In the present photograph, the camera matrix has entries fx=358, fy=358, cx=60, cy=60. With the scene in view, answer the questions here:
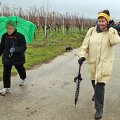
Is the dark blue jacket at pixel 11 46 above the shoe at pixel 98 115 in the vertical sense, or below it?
above

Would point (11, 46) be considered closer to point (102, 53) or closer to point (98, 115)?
point (102, 53)

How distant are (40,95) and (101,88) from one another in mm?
2015

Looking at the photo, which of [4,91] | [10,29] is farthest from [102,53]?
[4,91]

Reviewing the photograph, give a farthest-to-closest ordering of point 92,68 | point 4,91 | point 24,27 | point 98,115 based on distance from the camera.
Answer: point 24,27
point 4,91
point 92,68
point 98,115

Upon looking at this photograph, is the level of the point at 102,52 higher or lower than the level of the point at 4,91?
higher

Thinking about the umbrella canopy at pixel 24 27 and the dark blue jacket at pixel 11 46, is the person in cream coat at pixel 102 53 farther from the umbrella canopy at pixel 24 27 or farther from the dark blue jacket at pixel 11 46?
the umbrella canopy at pixel 24 27

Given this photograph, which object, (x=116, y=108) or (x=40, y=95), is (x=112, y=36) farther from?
(x=40, y=95)

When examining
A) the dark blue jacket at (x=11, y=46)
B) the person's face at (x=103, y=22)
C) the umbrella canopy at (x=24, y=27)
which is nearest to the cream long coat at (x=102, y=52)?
the person's face at (x=103, y=22)

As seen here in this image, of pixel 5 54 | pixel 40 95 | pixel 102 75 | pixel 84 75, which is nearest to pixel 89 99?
pixel 40 95

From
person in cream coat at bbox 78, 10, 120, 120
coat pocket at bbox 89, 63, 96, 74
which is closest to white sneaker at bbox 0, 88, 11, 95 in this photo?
coat pocket at bbox 89, 63, 96, 74

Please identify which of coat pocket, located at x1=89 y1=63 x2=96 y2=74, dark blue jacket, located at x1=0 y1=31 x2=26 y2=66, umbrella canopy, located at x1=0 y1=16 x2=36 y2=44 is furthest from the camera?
umbrella canopy, located at x1=0 y1=16 x2=36 y2=44

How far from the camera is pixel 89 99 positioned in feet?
23.3

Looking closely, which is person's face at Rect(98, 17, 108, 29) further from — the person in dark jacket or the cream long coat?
the person in dark jacket

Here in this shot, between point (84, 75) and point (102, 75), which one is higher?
point (102, 75)
